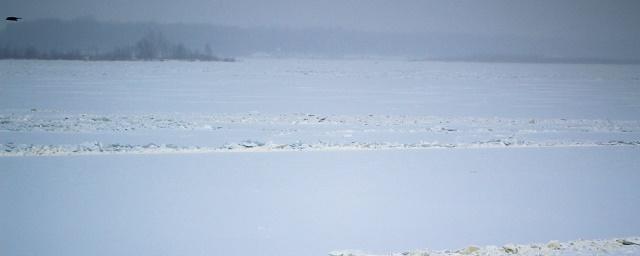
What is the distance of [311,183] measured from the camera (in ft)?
24.2

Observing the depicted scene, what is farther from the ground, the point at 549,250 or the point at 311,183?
the point at 311,183

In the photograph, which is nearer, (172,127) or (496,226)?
(496,226)

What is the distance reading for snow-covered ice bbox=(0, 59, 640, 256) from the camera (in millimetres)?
5191

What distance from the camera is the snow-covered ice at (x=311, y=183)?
519 centimetres

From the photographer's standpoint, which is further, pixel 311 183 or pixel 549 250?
pixel 311 183

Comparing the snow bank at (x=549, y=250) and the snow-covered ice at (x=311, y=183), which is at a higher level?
the snow-covered ice at (x=311, y=183)

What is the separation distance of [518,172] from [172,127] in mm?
7328

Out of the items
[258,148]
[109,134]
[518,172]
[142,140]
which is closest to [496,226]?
[518,172]

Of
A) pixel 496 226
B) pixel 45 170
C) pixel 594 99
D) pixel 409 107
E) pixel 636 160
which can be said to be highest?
pixel 594 99

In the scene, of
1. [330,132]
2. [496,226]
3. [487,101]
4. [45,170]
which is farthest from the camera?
[487,101]

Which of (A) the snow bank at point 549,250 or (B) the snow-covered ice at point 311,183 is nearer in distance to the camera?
(A) the snow bank at point 549,250

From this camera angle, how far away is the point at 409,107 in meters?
16.8

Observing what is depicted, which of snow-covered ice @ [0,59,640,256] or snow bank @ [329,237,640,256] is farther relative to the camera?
snow-covered ice @ [0,59,640,256]

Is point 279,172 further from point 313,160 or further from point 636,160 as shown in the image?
point 636,160
